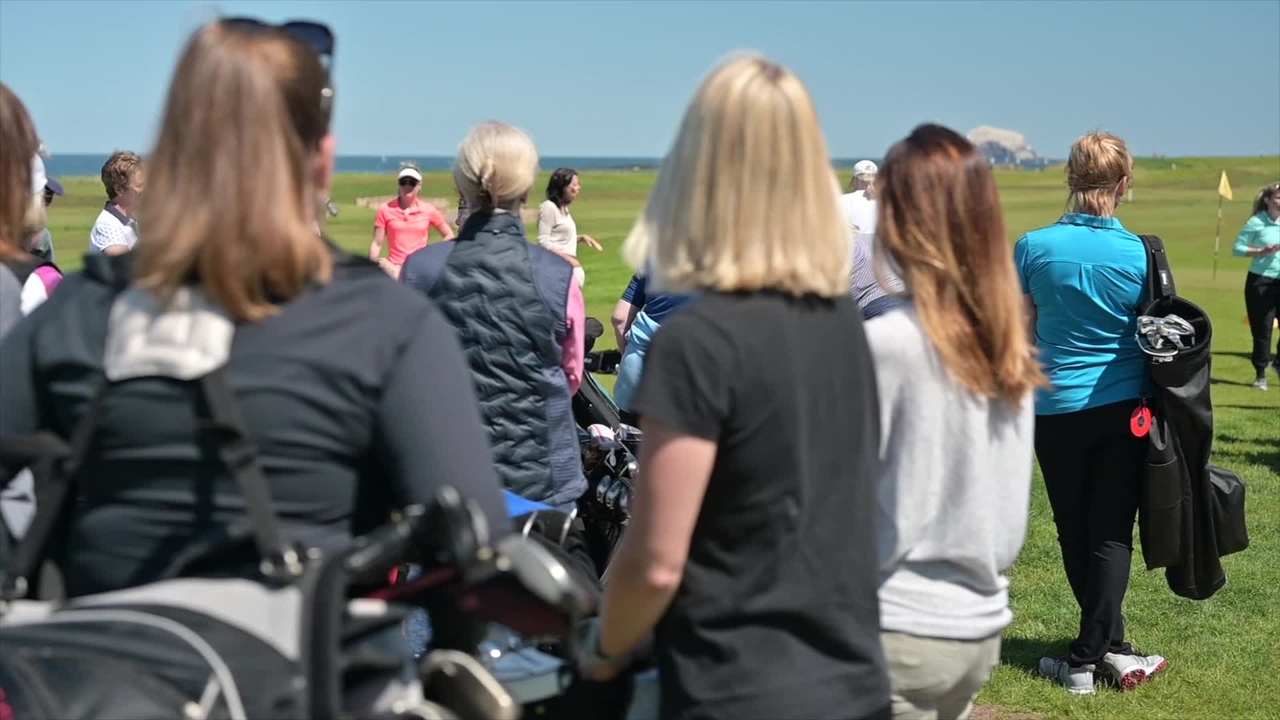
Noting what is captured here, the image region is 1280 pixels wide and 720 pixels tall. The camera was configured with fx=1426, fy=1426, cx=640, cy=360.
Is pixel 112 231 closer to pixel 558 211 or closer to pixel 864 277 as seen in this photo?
pixel 864 277

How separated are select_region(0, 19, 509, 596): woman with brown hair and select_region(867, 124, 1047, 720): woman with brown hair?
3.37 ft

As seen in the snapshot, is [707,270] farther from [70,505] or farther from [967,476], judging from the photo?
[70,505]

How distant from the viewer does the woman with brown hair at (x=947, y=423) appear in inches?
113

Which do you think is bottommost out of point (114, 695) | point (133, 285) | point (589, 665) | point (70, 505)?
point (589, 665)

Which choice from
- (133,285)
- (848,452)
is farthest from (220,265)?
(848,452)

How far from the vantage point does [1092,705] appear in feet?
18.2

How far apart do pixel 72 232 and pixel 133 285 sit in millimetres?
35918

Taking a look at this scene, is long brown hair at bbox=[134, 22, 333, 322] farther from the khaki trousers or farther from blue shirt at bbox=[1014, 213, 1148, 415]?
blue shirt at bbox=[1014, 213, 1148, 415]

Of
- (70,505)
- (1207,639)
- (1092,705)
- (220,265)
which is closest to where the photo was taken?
(220,265)

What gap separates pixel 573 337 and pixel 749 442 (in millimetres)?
2284

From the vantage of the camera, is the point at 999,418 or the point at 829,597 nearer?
the point at 829,597

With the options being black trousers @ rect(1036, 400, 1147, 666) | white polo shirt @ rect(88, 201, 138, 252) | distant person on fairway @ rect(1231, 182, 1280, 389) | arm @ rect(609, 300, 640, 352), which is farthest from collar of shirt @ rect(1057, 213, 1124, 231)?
distant person on fairway @ rect(1231, 182, 1280, 389)

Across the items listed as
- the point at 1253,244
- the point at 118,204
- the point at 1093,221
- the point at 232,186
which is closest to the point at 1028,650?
the point at 1093,221

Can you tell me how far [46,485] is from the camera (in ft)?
7.00
